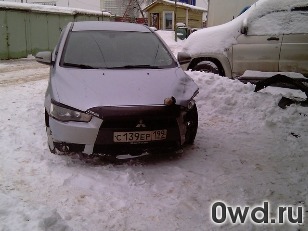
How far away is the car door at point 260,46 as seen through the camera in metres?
7.34

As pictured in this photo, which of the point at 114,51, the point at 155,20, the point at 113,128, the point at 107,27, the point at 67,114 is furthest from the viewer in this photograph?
the point at 155,20

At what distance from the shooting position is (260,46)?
24.2 ft

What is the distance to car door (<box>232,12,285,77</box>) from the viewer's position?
7.34m

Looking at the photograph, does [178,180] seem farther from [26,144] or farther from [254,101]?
[254,101]

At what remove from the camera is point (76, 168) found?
3785 mm

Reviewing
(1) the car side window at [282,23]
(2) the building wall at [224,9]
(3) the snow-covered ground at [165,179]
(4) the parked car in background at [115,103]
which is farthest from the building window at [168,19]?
(4) the parked car in background at [115,103]

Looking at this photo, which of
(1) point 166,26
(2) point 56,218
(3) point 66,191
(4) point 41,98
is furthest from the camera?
(1) point 166,26

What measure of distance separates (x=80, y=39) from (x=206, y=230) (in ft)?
10.8

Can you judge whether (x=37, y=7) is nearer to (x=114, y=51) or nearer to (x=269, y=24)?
(x=269, y=24)

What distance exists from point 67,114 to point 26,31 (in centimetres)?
1334

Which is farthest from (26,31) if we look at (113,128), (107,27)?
(113,128)

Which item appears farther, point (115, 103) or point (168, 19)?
point (168, 19)

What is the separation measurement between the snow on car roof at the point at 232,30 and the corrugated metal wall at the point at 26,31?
9599 millimetres

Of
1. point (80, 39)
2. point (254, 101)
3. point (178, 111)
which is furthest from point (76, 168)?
point (254, 101)
